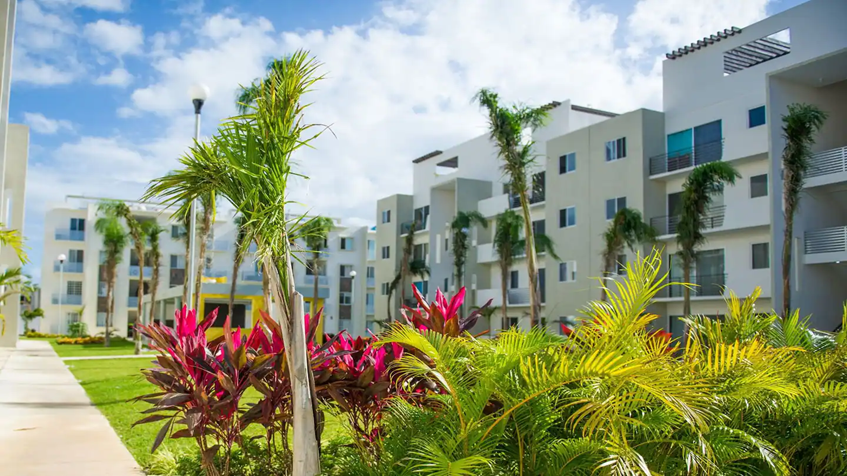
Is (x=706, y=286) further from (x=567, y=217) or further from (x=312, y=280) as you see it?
(x=312, y=280)

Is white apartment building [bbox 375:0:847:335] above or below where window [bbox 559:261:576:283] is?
above

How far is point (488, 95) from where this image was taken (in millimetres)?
23953

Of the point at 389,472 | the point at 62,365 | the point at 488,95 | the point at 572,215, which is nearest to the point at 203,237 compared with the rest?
the point at 62,365

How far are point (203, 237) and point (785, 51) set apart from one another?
2358 cm

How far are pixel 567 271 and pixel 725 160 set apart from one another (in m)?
9.51

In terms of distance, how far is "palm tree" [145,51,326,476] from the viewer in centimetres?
539

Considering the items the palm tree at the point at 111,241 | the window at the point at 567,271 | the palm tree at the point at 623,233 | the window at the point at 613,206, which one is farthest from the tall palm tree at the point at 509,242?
the palm tree at the point at 111,241

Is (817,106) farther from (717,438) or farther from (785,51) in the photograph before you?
(717,438)

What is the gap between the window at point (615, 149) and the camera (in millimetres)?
33812

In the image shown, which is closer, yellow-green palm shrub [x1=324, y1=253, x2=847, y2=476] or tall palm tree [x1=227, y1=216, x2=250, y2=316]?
yellow-green palm shrub [x1=324, y1=253, x2=847, y2=476]

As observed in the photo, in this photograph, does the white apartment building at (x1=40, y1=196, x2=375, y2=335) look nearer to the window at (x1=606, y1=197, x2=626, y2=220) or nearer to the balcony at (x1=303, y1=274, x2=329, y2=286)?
the balcony at (x1=303, y1=274, x2=329, y2=286)

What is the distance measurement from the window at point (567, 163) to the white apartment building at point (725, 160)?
83mm

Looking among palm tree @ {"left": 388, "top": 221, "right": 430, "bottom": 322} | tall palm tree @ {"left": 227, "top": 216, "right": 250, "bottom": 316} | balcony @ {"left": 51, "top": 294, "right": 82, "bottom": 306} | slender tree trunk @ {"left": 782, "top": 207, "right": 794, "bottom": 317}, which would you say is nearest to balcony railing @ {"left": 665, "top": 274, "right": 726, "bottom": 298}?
slender tree trunk @ {"left": 782, "top": 207, "right": 794, "bottom": 317}

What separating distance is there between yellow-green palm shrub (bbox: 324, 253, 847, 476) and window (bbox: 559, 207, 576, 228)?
31326 millimetres
